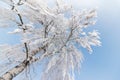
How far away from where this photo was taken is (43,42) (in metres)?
12.1

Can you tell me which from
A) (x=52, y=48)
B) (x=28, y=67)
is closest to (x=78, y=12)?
(x=52, y=48)

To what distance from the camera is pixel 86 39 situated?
1233 centimetres

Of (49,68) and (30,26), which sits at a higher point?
(30,26)

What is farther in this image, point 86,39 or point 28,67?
point 86,39

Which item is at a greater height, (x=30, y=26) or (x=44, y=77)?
(x=30, y=26)

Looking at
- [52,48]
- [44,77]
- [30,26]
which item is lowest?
[44,77]

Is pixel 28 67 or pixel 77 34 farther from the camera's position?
pixel 77 34

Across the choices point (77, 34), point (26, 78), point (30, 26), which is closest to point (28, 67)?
point (26, 78)

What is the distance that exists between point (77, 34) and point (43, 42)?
1.37 meters

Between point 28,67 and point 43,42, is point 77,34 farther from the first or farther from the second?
point 28,67

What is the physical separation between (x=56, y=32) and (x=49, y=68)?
142 cm

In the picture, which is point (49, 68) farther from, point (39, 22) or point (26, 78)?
point (39, 22)

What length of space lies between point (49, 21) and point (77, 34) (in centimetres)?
126

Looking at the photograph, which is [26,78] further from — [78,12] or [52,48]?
[78,12]
